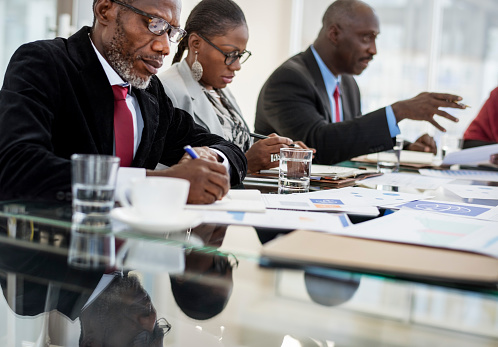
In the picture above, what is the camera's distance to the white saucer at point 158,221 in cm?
81

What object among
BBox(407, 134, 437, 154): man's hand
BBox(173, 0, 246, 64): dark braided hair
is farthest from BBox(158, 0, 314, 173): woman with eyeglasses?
BBox(407, 134, 437, 154): man's hand

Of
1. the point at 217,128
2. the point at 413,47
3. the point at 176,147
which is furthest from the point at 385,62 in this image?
the point at 176,147

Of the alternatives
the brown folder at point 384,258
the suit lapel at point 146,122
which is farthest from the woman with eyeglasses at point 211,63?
the brown folder at point 384,258

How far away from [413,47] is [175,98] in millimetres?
4776

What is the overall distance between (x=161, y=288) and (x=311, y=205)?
0.43 meters

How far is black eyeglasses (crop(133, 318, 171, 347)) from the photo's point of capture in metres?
1.29

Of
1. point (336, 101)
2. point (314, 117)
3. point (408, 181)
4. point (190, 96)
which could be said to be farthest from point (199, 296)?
point (336, 101)

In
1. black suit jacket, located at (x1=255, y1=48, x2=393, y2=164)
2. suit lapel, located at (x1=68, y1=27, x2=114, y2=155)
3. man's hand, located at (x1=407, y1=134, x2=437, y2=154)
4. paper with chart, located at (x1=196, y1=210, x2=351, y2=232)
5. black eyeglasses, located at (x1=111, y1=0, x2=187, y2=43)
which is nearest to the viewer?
paper with chart, located at (x1=196, y1=210, x2=351, y2=232)

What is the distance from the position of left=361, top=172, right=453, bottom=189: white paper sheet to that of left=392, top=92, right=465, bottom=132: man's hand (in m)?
0.36

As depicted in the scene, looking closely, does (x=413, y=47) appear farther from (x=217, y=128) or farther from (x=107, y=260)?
(x=107, y=260)

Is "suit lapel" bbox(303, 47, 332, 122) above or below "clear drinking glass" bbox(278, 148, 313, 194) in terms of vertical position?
above

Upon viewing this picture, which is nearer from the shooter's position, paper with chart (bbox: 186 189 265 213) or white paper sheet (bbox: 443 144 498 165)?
paper with chart (bbox: 186 189 265 213)

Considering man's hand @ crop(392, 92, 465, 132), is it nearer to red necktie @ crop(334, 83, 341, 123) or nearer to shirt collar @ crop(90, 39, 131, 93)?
red necktie @ crop(334, 83, 341, 123)

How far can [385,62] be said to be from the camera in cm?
635
